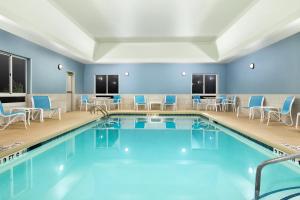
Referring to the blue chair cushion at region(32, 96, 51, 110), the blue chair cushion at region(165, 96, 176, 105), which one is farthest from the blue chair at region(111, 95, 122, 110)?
the blue chair cushion at region(32, 96, 51, 110)

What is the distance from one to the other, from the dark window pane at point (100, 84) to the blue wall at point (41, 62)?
1631mm

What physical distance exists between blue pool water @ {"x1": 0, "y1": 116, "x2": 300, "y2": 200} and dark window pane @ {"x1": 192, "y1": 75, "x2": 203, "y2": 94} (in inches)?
265

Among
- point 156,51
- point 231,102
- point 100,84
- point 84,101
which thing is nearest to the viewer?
point 156,51

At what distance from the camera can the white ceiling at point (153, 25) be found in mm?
5391

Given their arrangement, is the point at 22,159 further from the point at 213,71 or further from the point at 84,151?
the point at 213,71

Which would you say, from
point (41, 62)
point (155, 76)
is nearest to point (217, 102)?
point (155, 76)

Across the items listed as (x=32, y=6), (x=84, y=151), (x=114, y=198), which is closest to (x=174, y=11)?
(x=32, y=6)

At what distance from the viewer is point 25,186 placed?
2674 millimetres

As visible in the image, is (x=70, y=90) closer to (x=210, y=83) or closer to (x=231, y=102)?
(x=210, y=83)

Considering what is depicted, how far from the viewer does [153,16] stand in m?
6.93

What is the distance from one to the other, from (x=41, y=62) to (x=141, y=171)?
613cm

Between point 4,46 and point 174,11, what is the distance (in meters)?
4.14

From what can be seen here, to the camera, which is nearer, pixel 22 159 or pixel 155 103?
pixel 22 159

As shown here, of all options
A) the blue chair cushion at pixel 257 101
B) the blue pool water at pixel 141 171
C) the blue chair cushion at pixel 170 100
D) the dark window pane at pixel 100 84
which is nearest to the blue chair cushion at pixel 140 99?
the blue chair cushion at pixel 170 100
